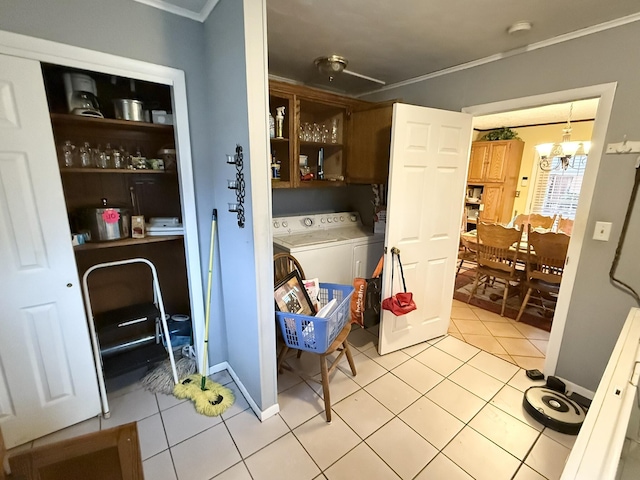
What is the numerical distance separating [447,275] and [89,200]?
2.86 meters

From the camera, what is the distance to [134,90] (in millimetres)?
2020

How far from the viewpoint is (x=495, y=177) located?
5.23 m

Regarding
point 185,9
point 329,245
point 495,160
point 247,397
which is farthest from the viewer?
point 495,160

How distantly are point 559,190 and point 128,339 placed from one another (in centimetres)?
633

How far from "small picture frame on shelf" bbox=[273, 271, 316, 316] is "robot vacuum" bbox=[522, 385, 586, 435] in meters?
1.52

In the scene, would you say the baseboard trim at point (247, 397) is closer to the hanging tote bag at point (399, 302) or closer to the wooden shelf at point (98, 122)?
the hanging tote bag at point (399, 302)

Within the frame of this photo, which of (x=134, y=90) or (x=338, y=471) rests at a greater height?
(x=134, y=90)

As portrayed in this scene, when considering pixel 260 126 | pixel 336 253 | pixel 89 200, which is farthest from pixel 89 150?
pixel 336 253

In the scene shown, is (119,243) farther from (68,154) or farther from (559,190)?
(559,190)

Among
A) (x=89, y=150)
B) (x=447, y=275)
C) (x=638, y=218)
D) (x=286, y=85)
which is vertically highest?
(x=286, y=85)

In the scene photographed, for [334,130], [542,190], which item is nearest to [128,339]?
[334,130]

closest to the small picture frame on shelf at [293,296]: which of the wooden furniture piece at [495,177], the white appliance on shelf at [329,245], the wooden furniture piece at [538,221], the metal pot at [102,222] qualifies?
the white appliance on shelf at [329,245]

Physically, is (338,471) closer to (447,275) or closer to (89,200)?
(447,275)

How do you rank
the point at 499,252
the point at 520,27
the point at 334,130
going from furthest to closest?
the point at 499,252 < the point at 334,130 < the point at 520,27
